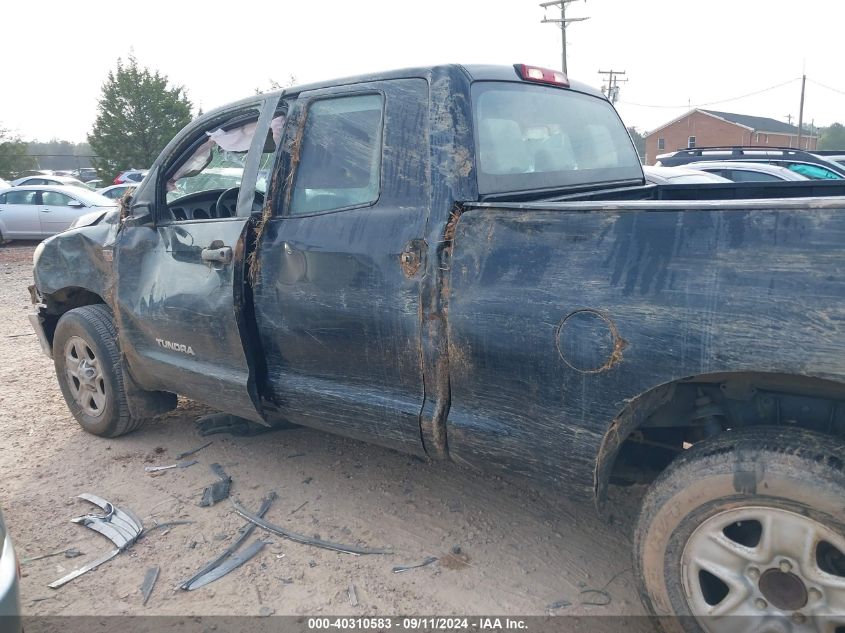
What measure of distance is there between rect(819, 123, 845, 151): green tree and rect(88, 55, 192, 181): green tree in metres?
56.2

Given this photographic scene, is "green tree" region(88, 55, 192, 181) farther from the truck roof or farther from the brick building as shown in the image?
the brick building

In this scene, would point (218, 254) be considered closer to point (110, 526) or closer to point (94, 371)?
point (110, 526)

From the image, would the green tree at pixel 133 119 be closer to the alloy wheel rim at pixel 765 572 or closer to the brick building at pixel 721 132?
the alloy wheel rim at pixel 765 572

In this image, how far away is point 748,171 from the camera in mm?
9523

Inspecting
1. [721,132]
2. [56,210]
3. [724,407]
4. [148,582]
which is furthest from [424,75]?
[721,132]

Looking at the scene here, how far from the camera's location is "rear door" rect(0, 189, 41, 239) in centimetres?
1636

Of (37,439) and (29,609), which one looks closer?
(29,609)

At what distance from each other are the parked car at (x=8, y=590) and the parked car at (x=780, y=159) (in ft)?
34.7

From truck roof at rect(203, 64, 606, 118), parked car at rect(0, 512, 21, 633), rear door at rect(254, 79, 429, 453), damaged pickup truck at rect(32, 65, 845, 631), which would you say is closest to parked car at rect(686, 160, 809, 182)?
damaged pickup truck at rect(32, 65, 845, 631)

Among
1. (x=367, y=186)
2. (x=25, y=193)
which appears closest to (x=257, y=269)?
(x=367, y=186)

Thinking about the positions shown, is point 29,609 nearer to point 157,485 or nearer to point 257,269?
point 157,485

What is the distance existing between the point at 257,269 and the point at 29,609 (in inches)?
67.6

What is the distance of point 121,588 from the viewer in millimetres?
2959

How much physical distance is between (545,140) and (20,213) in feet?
54.8
